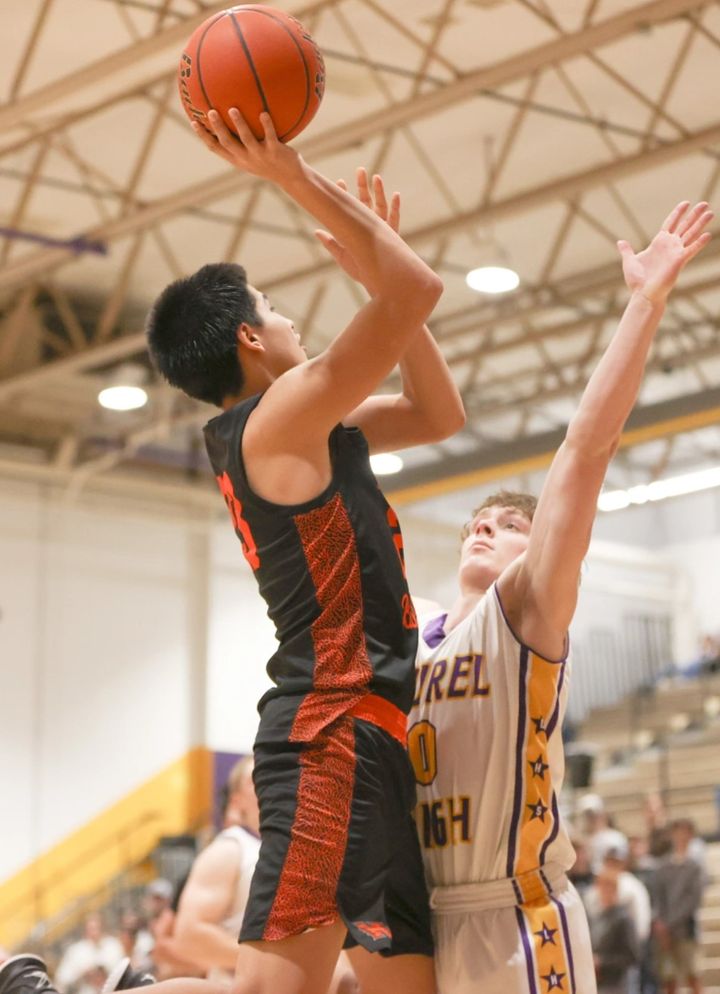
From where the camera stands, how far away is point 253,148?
11.2 ft

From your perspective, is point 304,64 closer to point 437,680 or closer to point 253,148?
point 253,148

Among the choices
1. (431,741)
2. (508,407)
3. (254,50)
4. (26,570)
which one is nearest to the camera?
(254,50)

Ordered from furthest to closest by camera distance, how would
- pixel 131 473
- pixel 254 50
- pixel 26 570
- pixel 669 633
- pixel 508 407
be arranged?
pixel 669 633
pixel 131 473
pixel 26 570
pixel 508 407
pixel 254 50

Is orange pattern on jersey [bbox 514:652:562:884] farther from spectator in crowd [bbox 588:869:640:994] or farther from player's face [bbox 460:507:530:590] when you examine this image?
spectator in crowd [bbox 588:869:640:994]

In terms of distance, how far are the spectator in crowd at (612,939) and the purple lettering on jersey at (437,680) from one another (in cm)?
843

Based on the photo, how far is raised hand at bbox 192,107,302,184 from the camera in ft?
11.1

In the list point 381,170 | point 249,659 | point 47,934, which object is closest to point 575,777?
point 249,659

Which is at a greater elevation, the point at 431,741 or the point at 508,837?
the point at 431,741

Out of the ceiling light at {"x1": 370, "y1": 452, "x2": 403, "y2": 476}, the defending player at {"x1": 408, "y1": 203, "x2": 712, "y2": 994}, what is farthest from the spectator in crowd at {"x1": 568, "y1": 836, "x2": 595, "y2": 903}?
Result: the defending player at {"x1": 408, "y1": 203, "x2": 712, "y2": 994}

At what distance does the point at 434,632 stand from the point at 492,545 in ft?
0.87

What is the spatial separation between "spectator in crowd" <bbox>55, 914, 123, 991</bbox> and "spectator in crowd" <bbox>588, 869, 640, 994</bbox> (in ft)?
19.6

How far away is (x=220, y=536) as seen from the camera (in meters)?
21.6

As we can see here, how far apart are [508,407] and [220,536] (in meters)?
5.19

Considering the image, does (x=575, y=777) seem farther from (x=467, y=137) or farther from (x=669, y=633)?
(x=467, y=137)
